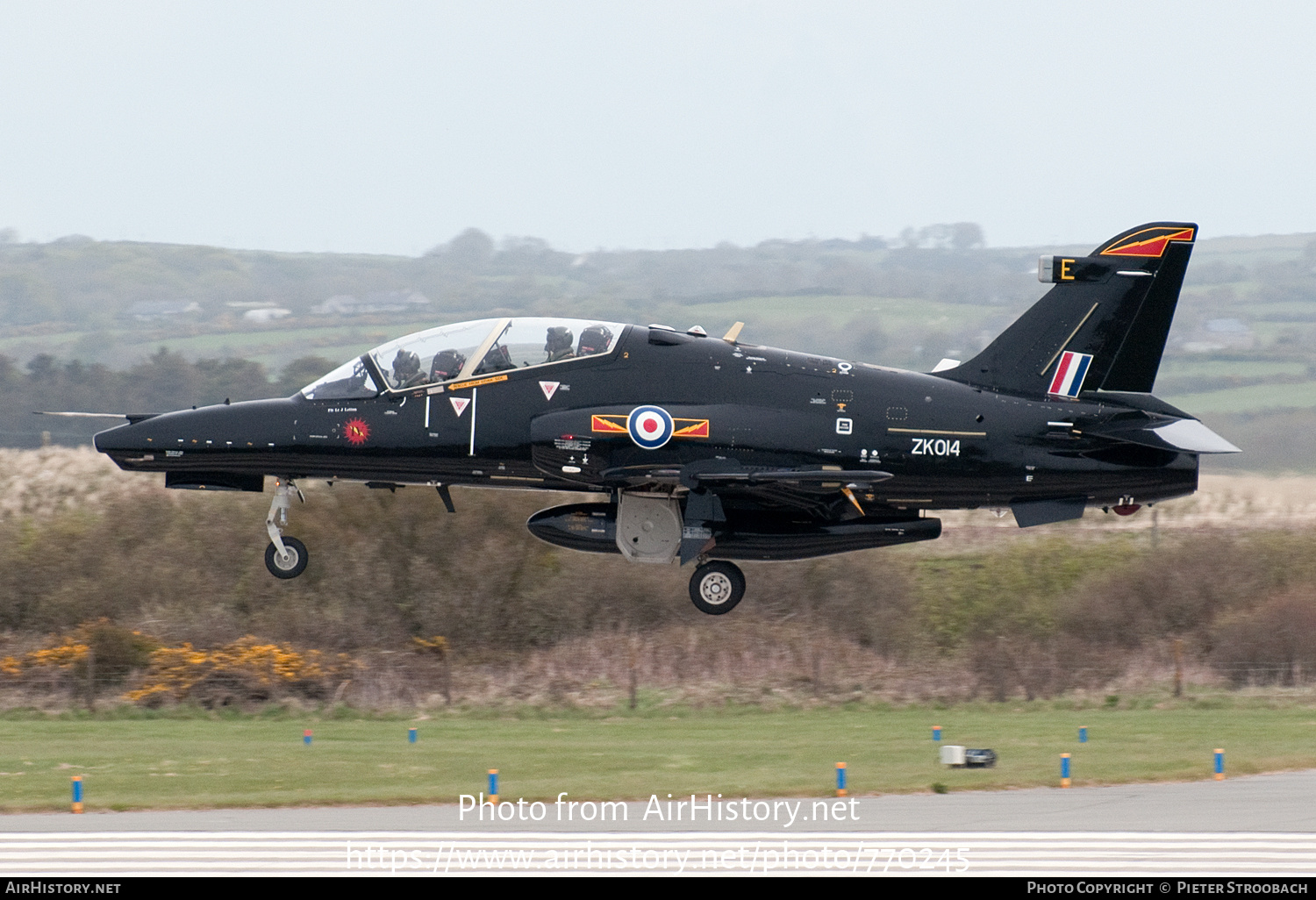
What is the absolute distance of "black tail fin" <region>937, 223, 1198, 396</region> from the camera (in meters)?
20.5

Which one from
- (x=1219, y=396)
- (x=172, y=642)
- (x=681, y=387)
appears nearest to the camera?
(x=681, y=387)

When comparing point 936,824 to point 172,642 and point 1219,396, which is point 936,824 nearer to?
point 172,642

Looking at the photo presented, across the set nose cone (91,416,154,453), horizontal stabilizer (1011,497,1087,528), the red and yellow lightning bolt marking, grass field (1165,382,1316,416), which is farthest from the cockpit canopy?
grass field (1165,382,1316,416)

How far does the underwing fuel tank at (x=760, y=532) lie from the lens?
2022cm

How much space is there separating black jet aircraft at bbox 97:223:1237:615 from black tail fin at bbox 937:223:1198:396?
0.03 metres

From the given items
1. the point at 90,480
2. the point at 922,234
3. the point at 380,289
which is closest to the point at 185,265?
the point at 380,289

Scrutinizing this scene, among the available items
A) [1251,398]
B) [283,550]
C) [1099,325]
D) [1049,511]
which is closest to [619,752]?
[283,550]

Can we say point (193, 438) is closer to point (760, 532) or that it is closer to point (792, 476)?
point (760, 532)

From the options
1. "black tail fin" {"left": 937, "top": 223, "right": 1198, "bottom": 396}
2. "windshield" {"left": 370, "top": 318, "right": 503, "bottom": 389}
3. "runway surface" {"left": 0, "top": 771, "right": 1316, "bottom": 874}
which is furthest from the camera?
"black tail fin" {"left": 937, "top": 223, "right": 1198, "bottom": 396}

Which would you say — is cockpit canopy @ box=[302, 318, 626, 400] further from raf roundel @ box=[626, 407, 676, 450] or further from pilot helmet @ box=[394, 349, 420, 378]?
raf roundel @ box=[626, 407, 676, 450]

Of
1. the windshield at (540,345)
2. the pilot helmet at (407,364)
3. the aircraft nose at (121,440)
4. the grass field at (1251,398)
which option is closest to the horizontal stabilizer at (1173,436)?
the windshield at (540,345)

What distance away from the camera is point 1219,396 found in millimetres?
42219

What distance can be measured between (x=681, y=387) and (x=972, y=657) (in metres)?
12.8

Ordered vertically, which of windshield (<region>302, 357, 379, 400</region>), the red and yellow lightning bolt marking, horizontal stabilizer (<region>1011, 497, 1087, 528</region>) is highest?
windshield (<region>302, 357, 379, 400</region>)
